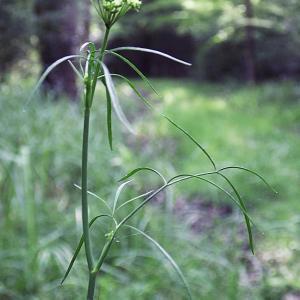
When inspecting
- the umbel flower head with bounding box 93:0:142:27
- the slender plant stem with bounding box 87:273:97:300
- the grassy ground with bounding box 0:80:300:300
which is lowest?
the grassy ground with bounding box 0:80:300:300

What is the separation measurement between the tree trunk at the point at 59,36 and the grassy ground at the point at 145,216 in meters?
0.77

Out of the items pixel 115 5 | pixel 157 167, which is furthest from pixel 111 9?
pixel 157 167

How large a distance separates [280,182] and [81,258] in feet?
7.57

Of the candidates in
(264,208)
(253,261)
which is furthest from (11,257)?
(264,208)

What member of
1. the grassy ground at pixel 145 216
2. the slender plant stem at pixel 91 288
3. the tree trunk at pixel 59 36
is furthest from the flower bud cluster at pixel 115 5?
the tree trunk at pixel 59 36

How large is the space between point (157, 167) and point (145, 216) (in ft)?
3.56

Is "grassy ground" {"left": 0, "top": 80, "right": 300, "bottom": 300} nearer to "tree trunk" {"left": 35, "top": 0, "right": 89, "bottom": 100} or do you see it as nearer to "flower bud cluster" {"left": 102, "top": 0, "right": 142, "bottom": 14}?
"tree trunk" {"left": 35, "top": 0, "right": 89, "bottom": 100}

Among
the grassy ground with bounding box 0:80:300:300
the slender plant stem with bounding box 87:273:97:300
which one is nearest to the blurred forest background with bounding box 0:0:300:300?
the grassy ground with bounding box 0:80:300:300

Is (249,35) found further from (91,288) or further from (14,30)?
(91,288)

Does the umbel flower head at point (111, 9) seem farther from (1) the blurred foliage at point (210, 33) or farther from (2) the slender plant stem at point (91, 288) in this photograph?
(1) the blurred foliage at point (210, 33)

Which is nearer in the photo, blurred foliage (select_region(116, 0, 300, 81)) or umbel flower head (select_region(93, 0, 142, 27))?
umbel flower head (select_region(93, 0, 142, 27))

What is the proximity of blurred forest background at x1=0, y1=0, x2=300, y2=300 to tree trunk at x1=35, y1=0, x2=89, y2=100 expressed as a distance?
0.02m

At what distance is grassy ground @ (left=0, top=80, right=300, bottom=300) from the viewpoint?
2.30 meters

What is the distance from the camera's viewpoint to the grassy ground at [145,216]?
2.30 m
